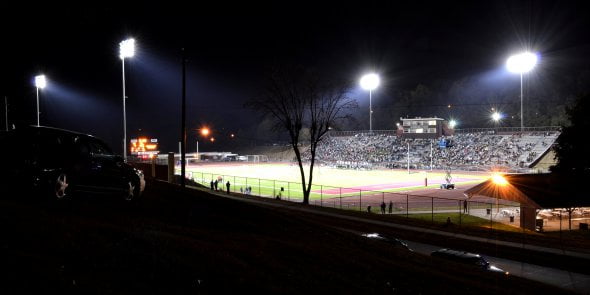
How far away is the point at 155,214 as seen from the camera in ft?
34.9

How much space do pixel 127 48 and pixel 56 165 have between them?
2198 centimetres

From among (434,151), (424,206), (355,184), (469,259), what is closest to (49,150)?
(469,259)

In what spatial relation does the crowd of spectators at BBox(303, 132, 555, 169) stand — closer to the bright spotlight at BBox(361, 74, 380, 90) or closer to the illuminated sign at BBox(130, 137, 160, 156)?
the bright spotlight at BBox(361, 74, 380, 90)

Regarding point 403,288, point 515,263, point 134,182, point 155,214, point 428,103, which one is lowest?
point 515,263

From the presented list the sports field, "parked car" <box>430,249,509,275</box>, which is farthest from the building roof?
the sports field

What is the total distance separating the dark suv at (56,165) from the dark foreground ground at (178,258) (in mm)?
409

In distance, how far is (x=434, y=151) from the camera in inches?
3433

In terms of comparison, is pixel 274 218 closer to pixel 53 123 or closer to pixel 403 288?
pixel 403 288

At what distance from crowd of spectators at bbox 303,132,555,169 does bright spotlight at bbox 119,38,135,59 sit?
59715 millimetres

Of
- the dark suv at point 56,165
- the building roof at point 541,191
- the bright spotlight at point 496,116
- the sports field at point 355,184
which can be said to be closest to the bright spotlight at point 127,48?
the sports field at point 355,184

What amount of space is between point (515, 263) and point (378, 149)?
262ft

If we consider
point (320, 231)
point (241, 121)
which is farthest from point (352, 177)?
point (241, 121)

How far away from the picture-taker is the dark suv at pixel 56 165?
904 cm

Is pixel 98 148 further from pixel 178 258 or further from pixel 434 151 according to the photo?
pixel 434 151
